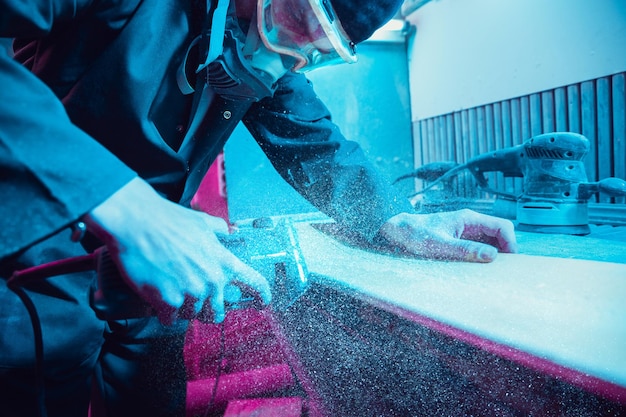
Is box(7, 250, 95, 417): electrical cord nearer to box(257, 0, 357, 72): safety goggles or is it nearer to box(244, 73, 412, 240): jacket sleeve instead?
box(257, 0, 357, 72): safety goggles

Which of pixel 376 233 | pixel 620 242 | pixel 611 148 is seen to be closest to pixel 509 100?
pixel 611 148

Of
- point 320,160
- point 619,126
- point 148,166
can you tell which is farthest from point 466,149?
point 148,166

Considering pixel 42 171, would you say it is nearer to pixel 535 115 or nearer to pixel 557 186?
pixel 557 186

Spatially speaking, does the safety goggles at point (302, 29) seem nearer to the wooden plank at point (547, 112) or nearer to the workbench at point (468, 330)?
the workbench at point (468, 330)

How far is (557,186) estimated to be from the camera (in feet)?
2.98

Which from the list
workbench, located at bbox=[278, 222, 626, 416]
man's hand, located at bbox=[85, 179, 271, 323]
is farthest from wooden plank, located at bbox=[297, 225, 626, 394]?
man's hand, located at bbox=[85, 179, 271, 323]

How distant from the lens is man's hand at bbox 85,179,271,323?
394 mm

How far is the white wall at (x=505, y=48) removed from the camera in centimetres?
94

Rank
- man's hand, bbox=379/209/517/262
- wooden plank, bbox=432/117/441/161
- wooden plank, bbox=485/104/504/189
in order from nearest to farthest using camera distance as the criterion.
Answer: man's hand, bbox=379/209/517/262 → wooden plank, bbox=485/104/504/189 → wooden plank, bbox=432/117/441/161

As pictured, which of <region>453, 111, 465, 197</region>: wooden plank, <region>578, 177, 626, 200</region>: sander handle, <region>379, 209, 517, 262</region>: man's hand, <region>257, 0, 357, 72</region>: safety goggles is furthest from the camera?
<region>453, 111, 465, 197</region>: wooden plank

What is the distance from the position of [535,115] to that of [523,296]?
0.90 metres

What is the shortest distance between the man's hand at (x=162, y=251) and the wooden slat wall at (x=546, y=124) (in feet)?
3.42

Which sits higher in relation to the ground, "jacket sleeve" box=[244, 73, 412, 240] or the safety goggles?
the safety goggles

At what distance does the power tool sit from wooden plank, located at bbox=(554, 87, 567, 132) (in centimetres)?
88
